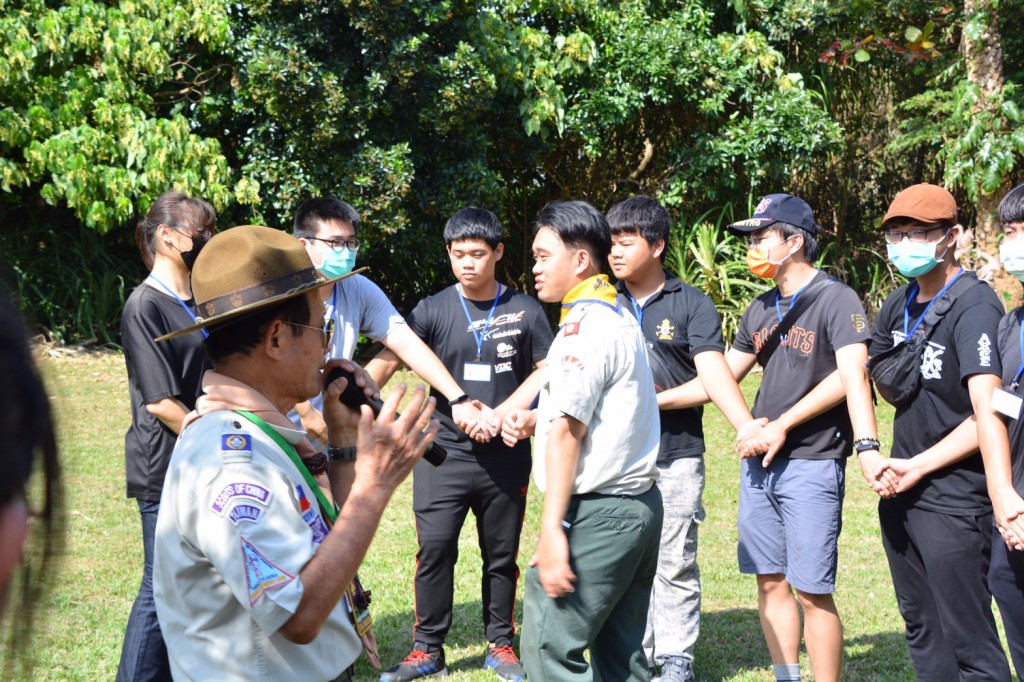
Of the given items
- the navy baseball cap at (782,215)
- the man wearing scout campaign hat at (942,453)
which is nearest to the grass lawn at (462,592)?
the man wearing scout campaign hat at (942,453)

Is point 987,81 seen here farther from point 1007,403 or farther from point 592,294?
point 592,294

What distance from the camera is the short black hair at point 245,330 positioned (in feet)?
7.48

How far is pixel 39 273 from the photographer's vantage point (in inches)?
560

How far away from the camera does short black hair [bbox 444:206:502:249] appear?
5.19 metres

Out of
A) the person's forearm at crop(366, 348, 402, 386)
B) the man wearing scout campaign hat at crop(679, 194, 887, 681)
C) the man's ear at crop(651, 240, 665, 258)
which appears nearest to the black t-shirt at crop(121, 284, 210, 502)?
the person's forearm at crop(366, 348, 402, 386)

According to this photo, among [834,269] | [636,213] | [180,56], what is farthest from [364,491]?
[834,269]

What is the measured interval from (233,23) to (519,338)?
365 inches

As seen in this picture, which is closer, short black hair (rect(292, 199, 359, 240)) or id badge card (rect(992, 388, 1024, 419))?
id badge card (rect(992, 388, 1024, 419))

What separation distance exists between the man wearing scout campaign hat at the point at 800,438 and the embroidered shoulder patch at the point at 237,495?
279 centimetres

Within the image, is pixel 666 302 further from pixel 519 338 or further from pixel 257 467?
pixel 257 467

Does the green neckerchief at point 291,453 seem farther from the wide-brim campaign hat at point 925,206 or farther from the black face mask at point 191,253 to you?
the wide-brim campaign hat at point 925,206

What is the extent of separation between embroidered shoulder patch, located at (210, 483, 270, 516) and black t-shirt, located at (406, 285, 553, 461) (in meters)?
3.11

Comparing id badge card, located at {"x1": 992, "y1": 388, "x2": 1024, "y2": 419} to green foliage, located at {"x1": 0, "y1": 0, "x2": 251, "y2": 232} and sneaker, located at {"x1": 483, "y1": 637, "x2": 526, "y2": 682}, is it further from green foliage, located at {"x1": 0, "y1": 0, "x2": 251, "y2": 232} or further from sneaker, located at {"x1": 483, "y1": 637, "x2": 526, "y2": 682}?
green foliage, located at {"x1": 0, "y1": 0, "x2": 251, "y2": 232}

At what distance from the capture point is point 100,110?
40.0 feet
